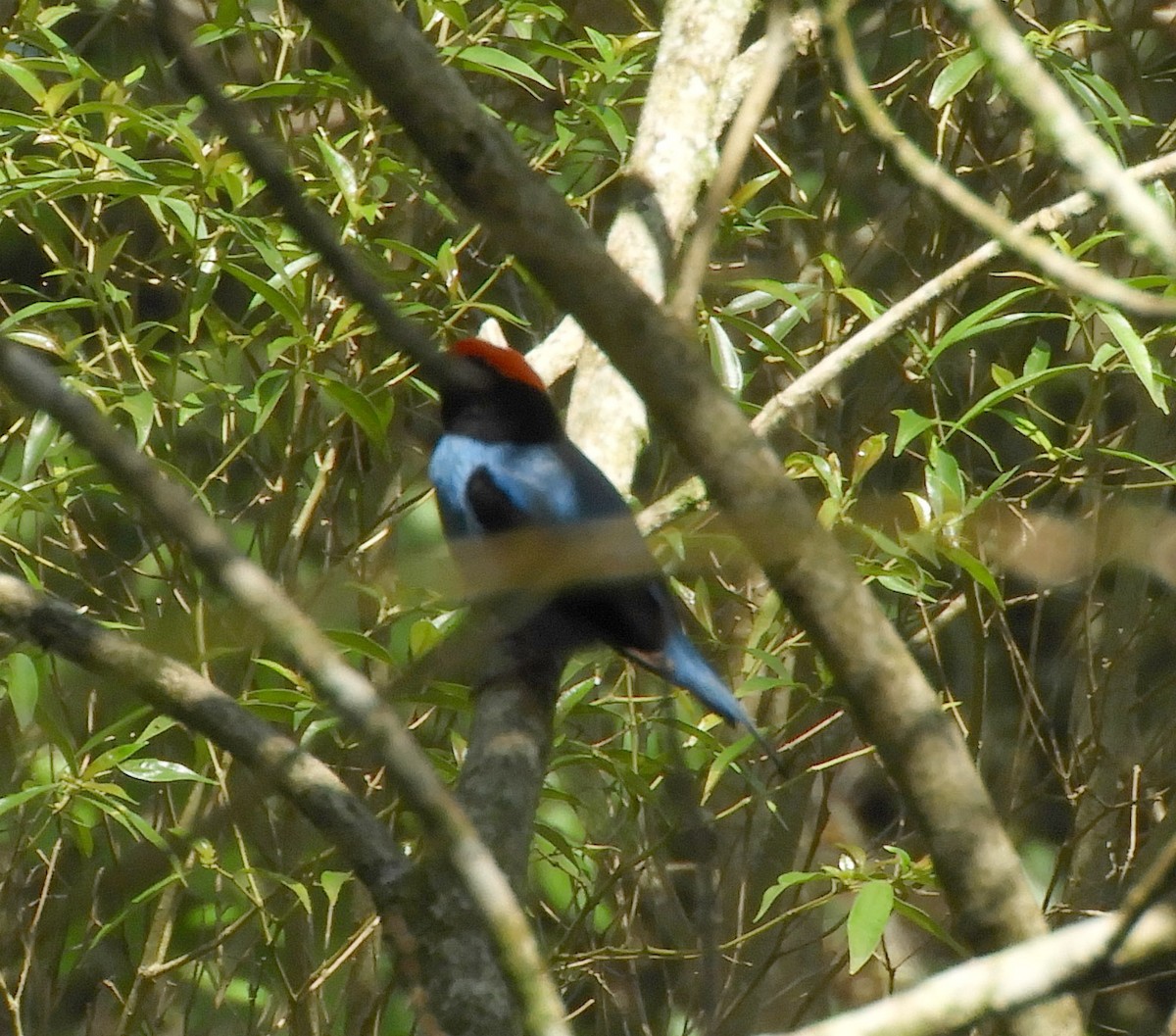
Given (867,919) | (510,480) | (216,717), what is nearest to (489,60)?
(510,480)

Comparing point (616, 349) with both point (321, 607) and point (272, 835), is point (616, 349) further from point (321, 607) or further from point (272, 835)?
point (272, 835)

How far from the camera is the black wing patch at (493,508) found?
319 cm

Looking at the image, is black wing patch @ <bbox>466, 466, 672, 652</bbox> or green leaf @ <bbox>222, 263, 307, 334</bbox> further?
black wing patch @ <bbox>466, 466, 672, 652</bbox>

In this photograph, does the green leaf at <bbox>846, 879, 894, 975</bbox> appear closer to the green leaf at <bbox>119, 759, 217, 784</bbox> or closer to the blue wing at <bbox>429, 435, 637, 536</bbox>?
the blue wing at <bbox>429, 435, 637, 536</bbox>

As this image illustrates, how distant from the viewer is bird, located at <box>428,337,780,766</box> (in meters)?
2.90

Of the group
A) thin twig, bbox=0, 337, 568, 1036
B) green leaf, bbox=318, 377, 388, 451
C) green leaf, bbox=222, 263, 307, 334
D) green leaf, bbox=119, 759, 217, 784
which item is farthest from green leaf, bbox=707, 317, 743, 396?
thin twig, bbox=0, 337, 568, 1036

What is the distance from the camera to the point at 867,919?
2.69 meters

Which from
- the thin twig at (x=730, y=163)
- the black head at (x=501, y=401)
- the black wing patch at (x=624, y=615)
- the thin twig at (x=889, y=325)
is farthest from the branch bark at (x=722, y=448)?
the black head at (x=501, y=401)

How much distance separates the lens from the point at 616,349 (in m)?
1.14

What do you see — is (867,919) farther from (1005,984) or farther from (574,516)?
(1005,984)

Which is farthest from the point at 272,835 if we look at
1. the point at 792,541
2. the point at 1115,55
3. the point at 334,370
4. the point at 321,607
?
the point at 1115,55

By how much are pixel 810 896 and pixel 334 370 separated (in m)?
1.87

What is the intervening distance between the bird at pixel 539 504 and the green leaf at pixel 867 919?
0.30 meters

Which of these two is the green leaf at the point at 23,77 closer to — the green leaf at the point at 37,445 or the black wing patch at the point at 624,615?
the green leaf at the point at 37,445
